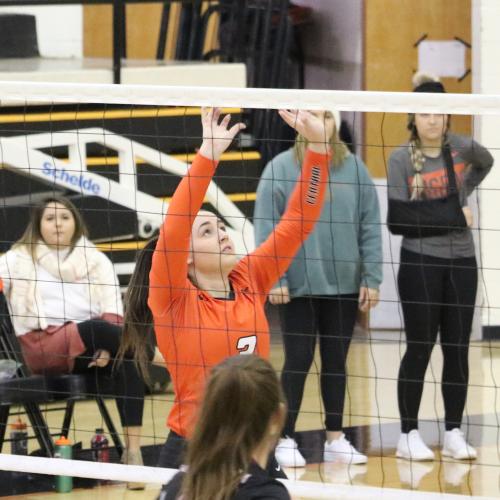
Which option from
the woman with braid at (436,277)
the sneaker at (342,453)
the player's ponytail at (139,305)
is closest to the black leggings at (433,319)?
the woman with braid at (436,277)

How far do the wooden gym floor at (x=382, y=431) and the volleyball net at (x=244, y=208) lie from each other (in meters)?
0.01

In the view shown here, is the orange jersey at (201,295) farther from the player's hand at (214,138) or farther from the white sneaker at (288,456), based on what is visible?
the white sneaker at (288,456)

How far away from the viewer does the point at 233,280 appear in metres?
3.70

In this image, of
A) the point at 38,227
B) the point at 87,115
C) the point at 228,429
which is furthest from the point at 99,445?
the point at 228,429

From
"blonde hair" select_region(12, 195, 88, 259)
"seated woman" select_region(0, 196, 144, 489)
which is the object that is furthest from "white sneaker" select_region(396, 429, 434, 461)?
"blonde hair" select_region(12, 195, 88, 259)

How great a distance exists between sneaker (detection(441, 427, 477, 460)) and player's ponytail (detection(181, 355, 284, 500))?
3.26m

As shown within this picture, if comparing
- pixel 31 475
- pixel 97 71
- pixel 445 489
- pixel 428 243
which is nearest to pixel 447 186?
pixel 428 243

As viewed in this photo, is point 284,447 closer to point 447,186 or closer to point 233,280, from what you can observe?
point 447,186

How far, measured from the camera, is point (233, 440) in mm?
2432

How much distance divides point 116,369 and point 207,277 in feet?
6.97

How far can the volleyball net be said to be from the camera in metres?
4.05

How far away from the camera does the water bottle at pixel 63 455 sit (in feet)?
17.1

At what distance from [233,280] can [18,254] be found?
2.67m

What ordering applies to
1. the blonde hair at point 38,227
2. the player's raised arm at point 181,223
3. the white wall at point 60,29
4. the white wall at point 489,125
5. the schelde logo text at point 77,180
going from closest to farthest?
the player's raised arm at point 181,223
the blonde hair at point 38,227
the schelde logo text at point 77,180
the white wall at point 489,125
the white wall at point 60,29
